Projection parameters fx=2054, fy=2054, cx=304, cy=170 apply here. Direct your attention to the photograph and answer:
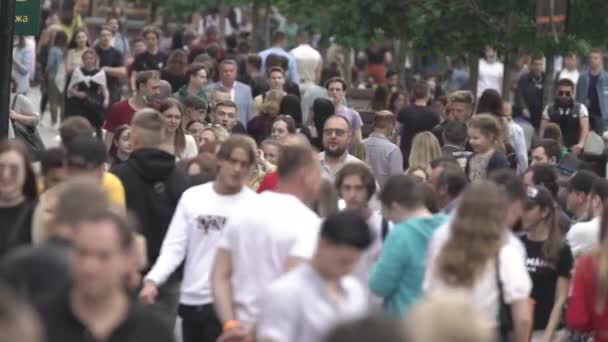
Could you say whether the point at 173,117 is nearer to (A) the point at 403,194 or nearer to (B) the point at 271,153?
(B) the point at 271,153

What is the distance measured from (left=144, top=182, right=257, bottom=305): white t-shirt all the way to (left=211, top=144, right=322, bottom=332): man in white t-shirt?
1.32m

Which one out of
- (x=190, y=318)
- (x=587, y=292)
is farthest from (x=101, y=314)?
(x=190, y=318)

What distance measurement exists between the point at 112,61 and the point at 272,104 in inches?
313

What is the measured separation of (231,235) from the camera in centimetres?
979

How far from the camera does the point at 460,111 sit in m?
18.6

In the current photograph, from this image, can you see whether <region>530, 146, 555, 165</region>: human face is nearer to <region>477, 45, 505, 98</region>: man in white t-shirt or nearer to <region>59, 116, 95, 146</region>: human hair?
<region>59, 116, 95, 146</region>: human hair

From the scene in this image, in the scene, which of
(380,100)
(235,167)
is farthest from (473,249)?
(380,100)

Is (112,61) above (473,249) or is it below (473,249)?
below

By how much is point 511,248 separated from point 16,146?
8.46ft

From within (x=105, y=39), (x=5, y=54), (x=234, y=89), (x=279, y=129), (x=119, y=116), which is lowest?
(x=105, y=39)

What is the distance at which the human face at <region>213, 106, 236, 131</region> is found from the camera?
58.5 ft

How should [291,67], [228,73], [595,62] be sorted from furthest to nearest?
[595,62] < [291,67] < [228,73]

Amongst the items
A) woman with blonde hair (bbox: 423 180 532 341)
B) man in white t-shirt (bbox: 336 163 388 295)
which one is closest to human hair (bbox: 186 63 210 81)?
man in white t-shirt (bbox: 336 163 388 295)

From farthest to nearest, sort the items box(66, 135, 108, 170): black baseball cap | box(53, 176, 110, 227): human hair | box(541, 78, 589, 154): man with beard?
box(541, 78, 589, 154): man with beard
box(66, 135, 108, 170): black baseball cap
box(53, 176, 110, 227): human hair
